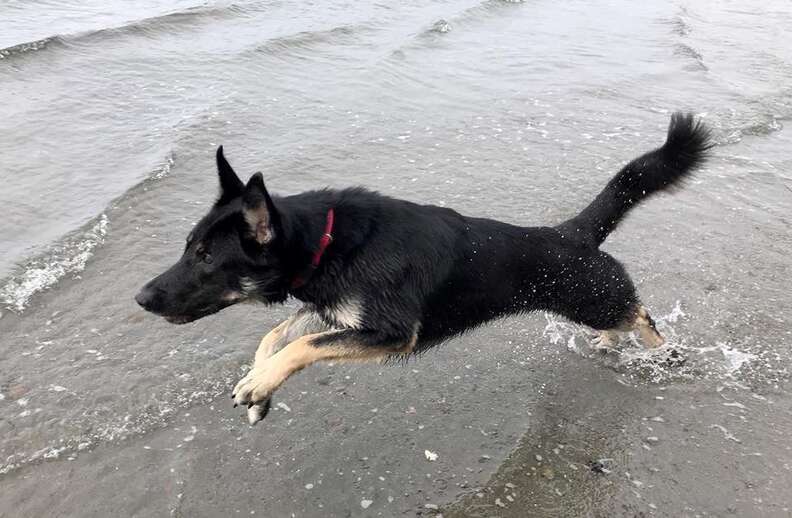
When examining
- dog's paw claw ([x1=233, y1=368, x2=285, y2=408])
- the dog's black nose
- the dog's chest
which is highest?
the dog's black nose

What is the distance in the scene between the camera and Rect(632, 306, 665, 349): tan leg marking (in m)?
5.12

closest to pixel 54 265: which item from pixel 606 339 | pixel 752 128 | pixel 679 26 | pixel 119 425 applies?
pixel 119 425

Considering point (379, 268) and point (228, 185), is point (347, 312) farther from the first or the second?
point (228, 185)

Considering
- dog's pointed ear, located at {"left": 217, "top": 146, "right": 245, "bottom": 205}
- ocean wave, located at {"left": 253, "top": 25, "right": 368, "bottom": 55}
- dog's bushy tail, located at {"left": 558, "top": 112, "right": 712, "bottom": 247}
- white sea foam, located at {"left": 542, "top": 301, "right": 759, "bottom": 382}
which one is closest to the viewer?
dog's pointed ear, located at {"left": 217, "top": 146, "right": 245, "bottom": 205}

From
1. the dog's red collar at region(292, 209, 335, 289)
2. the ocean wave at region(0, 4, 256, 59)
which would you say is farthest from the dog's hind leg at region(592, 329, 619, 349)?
the ocean wave at region(0, 4, 256, 59)

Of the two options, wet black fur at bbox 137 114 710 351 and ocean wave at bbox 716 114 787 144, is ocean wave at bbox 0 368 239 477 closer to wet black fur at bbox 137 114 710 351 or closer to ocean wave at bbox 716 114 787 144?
wet black fur at bbox 137 114 710 351

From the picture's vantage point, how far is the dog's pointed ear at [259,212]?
3.36 m

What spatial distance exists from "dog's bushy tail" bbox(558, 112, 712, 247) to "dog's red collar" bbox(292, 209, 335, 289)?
187 cm

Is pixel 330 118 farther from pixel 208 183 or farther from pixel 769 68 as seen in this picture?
pixel 769 68

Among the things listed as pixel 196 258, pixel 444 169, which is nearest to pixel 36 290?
pixel 196 258

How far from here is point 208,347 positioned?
512 centimetres

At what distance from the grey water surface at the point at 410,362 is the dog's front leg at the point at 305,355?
0.63 m

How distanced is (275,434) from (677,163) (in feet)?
11.7

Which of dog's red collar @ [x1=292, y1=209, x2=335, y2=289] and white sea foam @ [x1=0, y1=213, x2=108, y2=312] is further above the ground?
dog's red collar @ [x1=292, y1=209, x2=335, y2=289]
